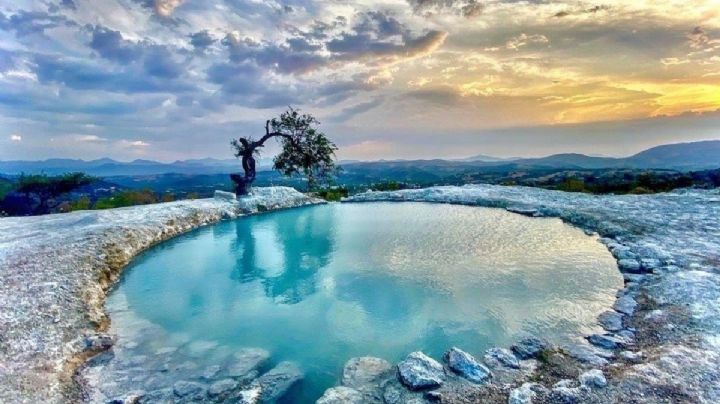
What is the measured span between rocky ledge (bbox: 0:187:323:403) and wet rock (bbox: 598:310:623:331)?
10.5 m

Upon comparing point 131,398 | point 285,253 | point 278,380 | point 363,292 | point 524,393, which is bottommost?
point 278,380

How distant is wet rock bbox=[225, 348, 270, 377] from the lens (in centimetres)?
1050

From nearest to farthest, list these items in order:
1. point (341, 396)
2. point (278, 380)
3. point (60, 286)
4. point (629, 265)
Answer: point (341, 396), point (278, 380), point (60, 286), point (629, 265)

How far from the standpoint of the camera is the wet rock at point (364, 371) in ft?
31.8

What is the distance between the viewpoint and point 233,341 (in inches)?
485

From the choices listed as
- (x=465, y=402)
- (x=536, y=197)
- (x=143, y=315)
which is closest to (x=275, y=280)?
(x=143, y=315)

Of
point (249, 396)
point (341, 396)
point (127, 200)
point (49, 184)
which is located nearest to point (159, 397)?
point (249, 396)

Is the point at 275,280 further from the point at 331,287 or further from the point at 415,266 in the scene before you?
the point at 415,266

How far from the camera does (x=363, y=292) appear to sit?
1602cm

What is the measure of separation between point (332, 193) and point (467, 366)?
41.0 meters

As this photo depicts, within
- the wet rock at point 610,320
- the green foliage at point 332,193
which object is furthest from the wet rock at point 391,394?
the green foliage at point 332,193

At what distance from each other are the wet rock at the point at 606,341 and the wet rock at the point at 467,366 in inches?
150

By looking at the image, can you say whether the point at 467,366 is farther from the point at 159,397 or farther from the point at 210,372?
the point at 159,397

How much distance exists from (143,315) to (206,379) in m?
6.15
